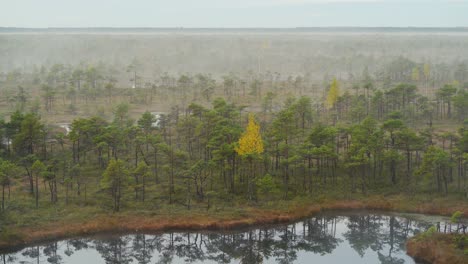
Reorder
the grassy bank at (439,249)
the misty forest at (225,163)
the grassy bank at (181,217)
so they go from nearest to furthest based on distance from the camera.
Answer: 1. the grassy bank at (439,249)
2. the grassy bank at (181,217)
3. the misty forest at (225,163)

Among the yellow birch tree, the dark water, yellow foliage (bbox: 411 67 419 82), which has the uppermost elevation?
yellow foliage (bbox: 411 67 419 82)

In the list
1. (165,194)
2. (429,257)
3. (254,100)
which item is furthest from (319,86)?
(429,257)

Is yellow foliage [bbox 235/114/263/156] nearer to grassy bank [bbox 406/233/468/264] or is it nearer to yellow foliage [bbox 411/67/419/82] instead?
grassy bank [bbox 406/233/468/264]

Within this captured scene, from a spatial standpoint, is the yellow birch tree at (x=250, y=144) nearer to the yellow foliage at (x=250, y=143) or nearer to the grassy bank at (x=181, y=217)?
the yellow foliage at (x=250, y=143)

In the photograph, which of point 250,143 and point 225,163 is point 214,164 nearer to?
point 250,143

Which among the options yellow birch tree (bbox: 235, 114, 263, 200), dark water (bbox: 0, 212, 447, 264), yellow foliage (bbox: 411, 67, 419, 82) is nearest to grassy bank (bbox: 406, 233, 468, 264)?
dark water (bbox: 0, 212, 447, 264)

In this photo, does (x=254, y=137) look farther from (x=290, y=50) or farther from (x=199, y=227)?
(x=290, y=50)

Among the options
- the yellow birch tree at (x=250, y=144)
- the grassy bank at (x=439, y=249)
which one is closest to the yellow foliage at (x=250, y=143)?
the yellow birch tree at (x=250, y=144)
